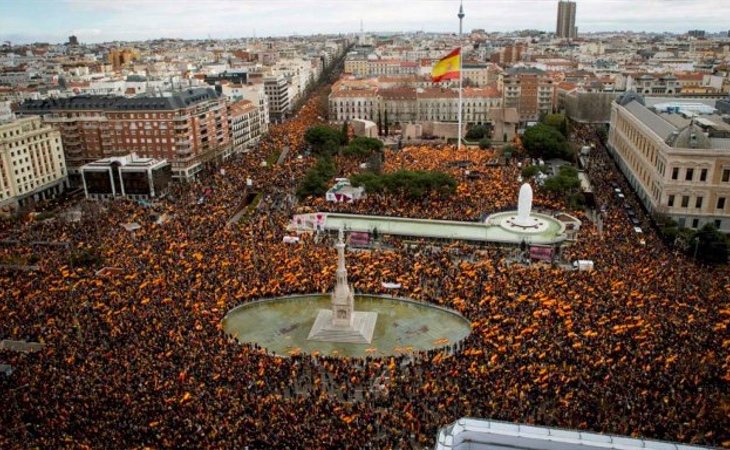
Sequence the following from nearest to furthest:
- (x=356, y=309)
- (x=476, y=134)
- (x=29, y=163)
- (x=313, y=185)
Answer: (x=356, y=309)
(x=313, y=185)
(x=29, y=163)
(x=476, y=134)

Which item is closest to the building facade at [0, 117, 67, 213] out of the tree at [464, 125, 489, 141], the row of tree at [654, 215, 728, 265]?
the tree at [464, 125, 489, 141]

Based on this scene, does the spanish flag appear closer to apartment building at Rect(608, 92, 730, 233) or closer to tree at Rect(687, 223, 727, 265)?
apartment building at Rect(608, 92, 730, 233)

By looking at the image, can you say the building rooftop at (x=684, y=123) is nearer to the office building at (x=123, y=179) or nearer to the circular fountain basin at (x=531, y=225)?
the circular fountain basin at (x=531, y=225)

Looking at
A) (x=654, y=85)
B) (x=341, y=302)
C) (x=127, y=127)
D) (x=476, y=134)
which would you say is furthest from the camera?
(x=654, y=85)

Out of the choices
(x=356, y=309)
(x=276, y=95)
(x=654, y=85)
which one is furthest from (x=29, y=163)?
(x=654, y=85)

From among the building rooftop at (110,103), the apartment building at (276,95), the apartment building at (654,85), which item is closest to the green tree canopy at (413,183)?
the building rooftop at (110,103)

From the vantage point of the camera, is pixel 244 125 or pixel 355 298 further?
pixel 244 125

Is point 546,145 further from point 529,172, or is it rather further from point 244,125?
point 244,125
